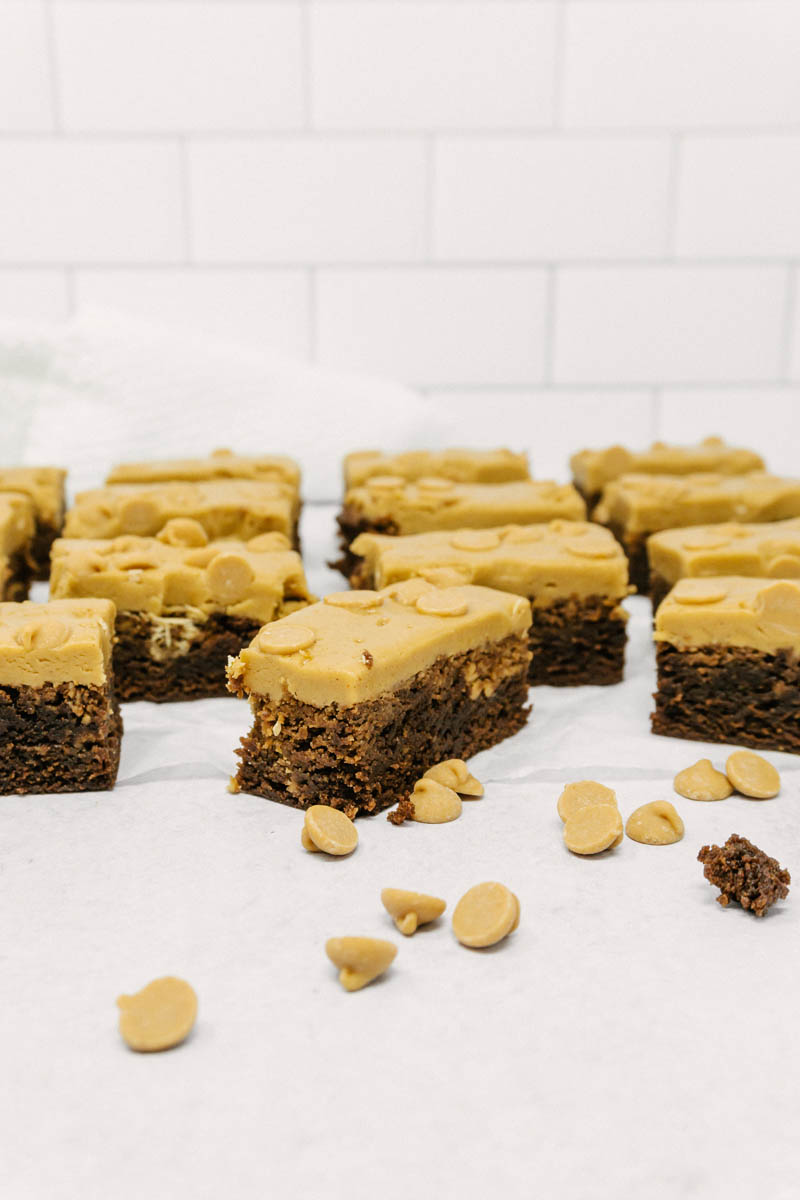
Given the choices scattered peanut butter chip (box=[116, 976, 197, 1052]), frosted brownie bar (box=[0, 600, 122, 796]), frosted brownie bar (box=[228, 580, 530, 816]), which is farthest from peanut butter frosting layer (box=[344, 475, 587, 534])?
scattered peanut butter chip (box=[116, 976, 197, 1052])

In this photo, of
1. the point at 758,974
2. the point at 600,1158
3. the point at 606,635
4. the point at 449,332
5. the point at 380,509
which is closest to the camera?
the point at 600,1158

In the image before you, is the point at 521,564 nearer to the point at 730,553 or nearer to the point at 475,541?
the point at 475,541

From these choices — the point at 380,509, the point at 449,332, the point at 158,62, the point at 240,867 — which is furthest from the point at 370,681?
the point at 158,62

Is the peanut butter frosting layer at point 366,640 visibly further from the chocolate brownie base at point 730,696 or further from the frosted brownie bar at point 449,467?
the frosted brownie bar at point 449,467

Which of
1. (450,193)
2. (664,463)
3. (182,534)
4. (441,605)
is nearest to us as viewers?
(441,605)

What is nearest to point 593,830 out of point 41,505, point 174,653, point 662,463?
point 174,653

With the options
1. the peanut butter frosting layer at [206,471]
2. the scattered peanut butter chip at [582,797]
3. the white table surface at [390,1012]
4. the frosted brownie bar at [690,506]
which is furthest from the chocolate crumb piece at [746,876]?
the peanut butter frosting layer at [206,471]

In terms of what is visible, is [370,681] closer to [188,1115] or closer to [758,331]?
[188,1115]
